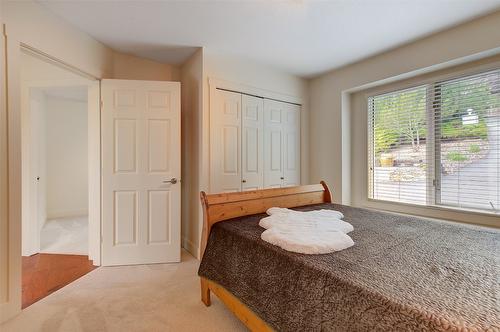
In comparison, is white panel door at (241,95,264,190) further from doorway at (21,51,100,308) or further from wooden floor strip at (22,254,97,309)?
wooden floor strip at (22,254,97,309)

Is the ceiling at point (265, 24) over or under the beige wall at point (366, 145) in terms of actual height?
over

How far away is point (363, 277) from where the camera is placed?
37.9 inches

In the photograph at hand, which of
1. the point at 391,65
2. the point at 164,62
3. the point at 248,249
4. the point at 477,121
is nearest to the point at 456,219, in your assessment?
the point at 477,121

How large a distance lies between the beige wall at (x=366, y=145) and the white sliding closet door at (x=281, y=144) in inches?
32.3

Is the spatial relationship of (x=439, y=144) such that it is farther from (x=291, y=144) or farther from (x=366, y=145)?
(x=291, y=144)

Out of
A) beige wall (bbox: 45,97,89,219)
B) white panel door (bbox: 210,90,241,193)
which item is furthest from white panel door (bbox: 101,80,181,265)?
beige wall (bbox: 45,97,89,219)

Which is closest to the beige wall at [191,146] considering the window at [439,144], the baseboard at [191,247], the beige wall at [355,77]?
the baseboard at [191,247]

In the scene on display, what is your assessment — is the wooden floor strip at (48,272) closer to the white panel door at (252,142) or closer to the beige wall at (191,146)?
the beige wall at (191,146)

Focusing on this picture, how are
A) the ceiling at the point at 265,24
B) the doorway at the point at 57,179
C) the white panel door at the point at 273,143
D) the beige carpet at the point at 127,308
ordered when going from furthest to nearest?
1. the white panel door at the point at 273,143
2. the doorway at the point at 57,179
3. the ceiling at the point at 265,24
4. the beige carpet at the point at 127,308

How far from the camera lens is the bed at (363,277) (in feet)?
2.56

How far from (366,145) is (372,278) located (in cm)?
267

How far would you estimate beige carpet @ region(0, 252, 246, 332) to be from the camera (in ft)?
5.33

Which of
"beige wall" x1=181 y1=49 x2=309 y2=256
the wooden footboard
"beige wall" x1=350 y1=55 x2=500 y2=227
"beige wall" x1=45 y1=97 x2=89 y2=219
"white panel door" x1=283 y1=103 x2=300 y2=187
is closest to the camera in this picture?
the wooden footboard

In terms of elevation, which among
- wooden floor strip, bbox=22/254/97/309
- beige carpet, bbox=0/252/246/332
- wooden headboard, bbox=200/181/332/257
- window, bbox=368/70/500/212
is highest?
window, bbox=368/70/500/212
